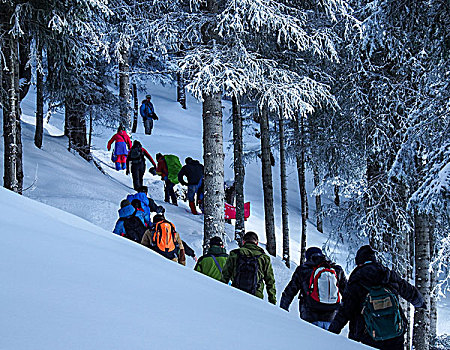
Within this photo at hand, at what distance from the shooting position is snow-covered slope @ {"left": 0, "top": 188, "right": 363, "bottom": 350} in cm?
200

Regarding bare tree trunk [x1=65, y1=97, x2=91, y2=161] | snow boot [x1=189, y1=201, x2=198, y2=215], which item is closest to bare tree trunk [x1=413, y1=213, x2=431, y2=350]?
snow boot [x1=189, y1=201, x2=198, y2=215]

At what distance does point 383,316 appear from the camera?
175 inches

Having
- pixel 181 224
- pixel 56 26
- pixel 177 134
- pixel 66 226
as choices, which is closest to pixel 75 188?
pixel 181 224

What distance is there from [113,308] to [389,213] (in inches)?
294

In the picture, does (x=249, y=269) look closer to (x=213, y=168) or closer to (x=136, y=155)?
(x=213, y=168)

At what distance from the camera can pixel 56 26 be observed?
895 cm

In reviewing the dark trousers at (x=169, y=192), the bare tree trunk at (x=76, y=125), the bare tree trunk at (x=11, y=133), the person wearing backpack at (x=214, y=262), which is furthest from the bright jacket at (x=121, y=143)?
the person wearing backpack at (x=214, y=262)

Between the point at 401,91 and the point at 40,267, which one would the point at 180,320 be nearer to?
the point at 40,267

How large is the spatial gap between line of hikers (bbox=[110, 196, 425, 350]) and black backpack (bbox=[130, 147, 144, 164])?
6800 mm

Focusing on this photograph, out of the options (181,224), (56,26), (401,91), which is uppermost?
(56,26)

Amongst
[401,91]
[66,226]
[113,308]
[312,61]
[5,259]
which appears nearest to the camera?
[113,308]

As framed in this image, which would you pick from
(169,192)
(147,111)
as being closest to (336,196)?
(147,111)

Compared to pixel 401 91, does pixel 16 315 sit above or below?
below

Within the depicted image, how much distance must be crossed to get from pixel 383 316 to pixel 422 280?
484 centimetres
